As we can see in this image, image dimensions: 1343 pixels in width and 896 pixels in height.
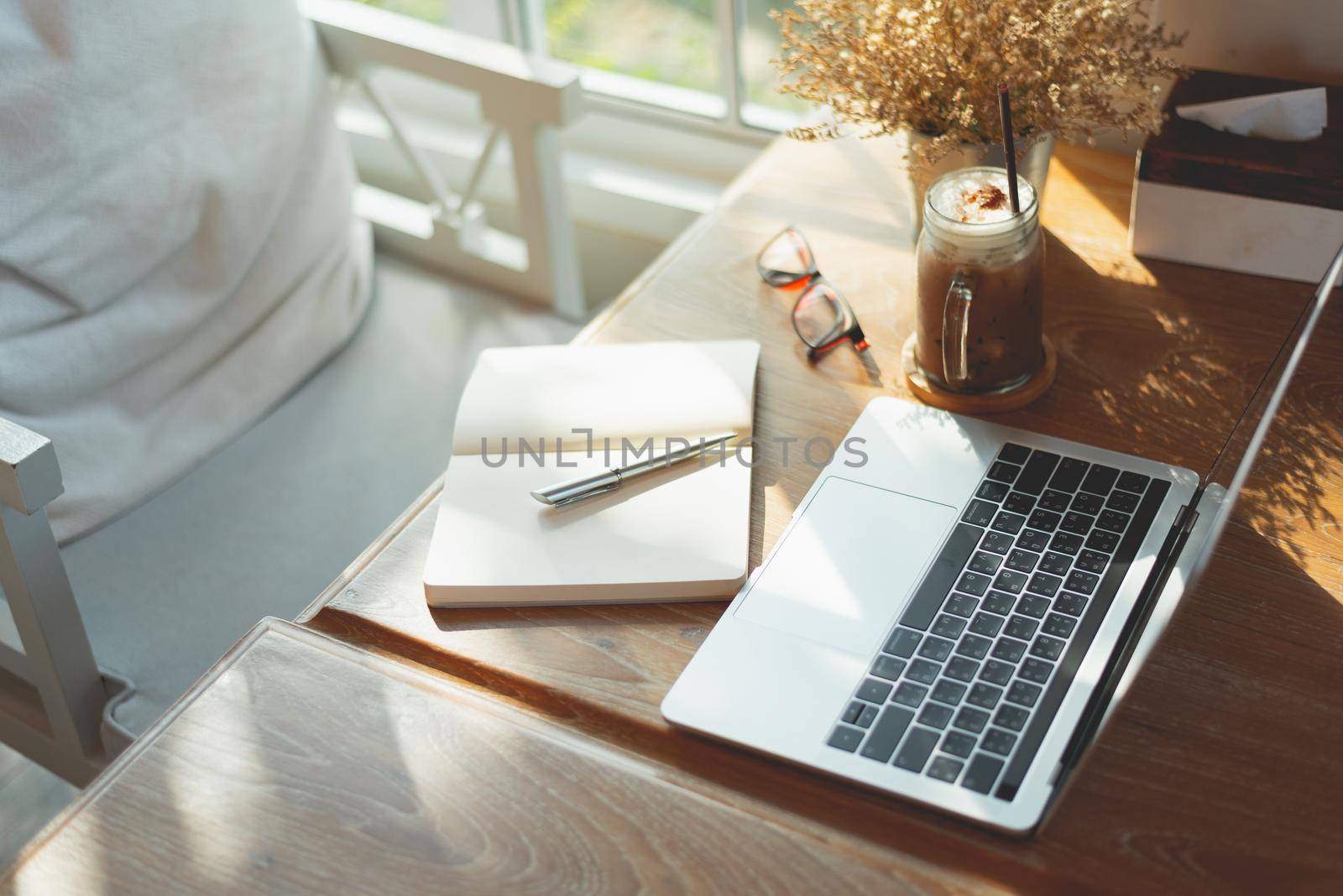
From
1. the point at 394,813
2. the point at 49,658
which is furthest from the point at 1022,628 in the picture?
the point at 49,658

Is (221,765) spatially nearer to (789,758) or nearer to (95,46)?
(789,758)

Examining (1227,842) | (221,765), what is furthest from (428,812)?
(1227,842)

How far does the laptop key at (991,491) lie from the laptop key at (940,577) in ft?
0.11

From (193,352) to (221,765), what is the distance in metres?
0.68

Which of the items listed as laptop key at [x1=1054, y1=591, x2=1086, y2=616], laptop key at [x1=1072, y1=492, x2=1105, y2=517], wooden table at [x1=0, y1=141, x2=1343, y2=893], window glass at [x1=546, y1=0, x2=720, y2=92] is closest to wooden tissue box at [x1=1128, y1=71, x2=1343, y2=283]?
wooden table at [x1=0, y1=141, x2=1343, y2=893]

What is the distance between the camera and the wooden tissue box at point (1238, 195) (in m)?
0.95

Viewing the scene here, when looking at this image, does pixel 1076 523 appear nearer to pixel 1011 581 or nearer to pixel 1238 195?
pixel 1011 581

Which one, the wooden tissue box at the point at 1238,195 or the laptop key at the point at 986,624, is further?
the wooden tissue box at the point at 1238,195

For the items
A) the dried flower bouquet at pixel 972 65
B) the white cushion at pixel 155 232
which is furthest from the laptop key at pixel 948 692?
the white cushion at pixel 155 232

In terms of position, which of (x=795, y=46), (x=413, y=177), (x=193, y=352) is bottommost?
(x=413, y=177)

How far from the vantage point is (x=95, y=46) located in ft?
3.63

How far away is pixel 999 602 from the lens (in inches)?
29.3

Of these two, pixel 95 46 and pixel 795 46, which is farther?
pixel 95 46

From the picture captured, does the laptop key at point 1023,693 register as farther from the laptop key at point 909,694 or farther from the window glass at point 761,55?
the window glass at point 761,55
